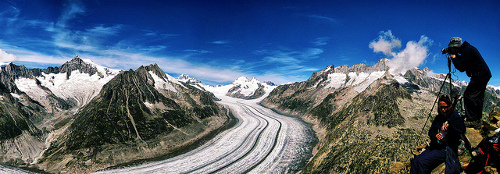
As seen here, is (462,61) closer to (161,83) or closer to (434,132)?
(434,132)

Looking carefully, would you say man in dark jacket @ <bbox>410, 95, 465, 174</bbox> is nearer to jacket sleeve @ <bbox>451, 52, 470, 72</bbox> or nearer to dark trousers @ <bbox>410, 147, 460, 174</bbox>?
dark trousers @ <bbox>410, 147, 460, 174</bbox>

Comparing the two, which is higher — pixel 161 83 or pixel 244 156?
pixel 161 83

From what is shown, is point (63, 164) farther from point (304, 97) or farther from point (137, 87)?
point (304, 97)

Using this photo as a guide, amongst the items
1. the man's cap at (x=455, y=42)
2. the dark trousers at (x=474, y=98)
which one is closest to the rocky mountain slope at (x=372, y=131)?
the dark trousers at (x=474, y=98)

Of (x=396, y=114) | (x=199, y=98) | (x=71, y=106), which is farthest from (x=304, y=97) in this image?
(x=71, y=106)

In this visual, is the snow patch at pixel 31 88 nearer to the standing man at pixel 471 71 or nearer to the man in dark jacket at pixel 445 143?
the man in dark jacket at pixel 445 143

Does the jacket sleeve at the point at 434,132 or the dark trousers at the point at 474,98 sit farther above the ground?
the dark trousers at the point at 474,98

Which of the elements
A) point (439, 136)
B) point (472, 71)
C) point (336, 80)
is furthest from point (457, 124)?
point (336, 80)

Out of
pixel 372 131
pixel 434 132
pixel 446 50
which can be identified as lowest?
pixel 372 131
